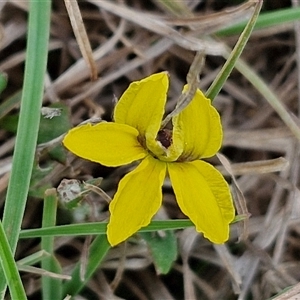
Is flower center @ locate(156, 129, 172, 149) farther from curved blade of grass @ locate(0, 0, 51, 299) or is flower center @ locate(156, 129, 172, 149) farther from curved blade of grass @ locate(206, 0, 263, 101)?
curved blade of grass @ locate(0, 0, 51, 299)

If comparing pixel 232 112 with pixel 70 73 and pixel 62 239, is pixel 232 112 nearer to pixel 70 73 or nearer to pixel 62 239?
pixel 70 73

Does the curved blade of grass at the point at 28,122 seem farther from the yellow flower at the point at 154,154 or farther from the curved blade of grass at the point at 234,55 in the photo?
the curved blade of grass at the point at 234,55

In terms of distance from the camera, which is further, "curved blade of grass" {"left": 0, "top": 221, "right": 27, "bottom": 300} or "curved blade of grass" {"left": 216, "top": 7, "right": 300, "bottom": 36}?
"curved blade of grass" {"left": 216, "top": 7, "right": 300, "bottom": 36}

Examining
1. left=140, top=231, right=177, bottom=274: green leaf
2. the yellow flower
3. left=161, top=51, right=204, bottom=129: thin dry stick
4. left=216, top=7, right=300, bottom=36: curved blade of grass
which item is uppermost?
left=161, top=51, right=204, bottom=129: thin dry stick

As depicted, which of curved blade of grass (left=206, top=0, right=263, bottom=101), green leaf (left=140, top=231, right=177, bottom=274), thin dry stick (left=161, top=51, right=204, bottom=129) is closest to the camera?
thin dry stick (left=161, top=51, right=204, bottom=129)

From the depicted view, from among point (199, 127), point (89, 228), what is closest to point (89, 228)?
point (89, 228)

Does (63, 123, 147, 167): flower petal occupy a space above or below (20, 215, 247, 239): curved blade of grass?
above

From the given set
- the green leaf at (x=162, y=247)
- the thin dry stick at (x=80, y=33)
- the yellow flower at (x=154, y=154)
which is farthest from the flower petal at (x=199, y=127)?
the thin dry stick at (x=80, y=33)

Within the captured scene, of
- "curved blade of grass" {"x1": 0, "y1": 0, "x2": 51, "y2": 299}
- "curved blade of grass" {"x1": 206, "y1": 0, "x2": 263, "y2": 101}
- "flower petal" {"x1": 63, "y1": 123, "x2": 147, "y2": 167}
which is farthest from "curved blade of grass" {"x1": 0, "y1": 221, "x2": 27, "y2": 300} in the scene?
"curved blade of grass" {"x1": 206, "y1": 0, "x2": 263, "y2": 101}
